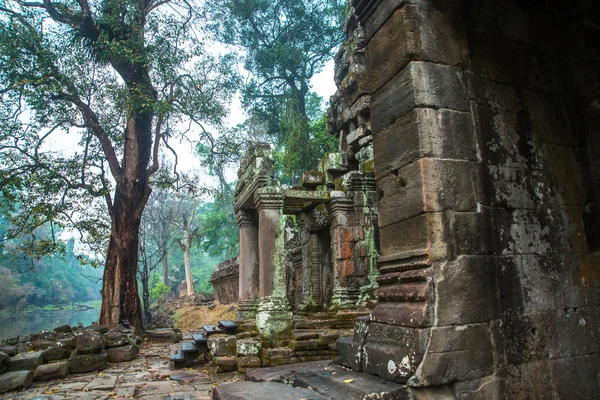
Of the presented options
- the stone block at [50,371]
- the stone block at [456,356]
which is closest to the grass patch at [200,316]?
the stone block at [50,371]

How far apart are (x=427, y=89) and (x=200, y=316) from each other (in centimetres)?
1869

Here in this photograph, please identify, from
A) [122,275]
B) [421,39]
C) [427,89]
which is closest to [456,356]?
[427,89]

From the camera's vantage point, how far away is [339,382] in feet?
8.75

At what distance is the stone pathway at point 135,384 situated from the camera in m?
5.50

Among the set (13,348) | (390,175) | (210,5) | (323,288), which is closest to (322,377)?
(390,175)

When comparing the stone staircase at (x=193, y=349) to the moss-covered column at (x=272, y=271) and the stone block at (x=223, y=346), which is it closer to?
the stone block at (x=223, y=346)

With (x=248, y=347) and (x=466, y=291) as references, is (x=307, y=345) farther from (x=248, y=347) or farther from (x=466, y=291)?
(x=466, y=291)

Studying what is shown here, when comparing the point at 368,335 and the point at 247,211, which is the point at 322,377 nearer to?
the point at 368,335

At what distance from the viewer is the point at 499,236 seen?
2734 millimetres

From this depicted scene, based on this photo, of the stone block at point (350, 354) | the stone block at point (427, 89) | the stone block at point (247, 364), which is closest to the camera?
the stone block at point (427, 89)

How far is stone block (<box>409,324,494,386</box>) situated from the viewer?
7.81 ft

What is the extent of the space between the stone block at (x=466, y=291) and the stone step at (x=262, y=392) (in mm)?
934

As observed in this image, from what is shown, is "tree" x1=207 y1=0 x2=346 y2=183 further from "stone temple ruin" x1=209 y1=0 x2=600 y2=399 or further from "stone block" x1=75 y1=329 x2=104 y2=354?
"stone temple ruin" x1=209 y1=0 x2=600 y2=399

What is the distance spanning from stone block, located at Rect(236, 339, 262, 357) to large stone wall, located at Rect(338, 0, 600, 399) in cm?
400
